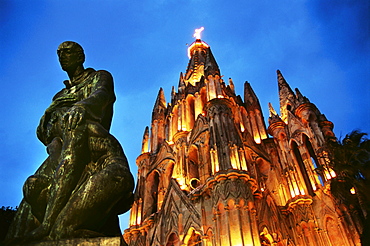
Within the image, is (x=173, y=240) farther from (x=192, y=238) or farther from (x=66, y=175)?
(x=66, y=175)

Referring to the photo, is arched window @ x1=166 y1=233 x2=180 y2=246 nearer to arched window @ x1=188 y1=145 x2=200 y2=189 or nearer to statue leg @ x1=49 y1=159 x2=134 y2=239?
arched window @ x1=188 y1=145 x2=200 y2=189

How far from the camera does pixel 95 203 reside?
10.6 feet

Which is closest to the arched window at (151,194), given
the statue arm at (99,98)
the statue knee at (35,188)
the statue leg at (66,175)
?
the statue arm at (99,98)

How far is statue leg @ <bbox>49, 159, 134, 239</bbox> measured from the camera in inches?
123

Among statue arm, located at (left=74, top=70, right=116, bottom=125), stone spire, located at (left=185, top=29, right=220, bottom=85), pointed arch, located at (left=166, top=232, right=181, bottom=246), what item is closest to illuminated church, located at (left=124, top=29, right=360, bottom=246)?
pointed arch, located at (left=166, top=232, right=181, bottom=246)

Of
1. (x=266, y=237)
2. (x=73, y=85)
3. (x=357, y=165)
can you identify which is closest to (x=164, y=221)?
(x=266, y=237)

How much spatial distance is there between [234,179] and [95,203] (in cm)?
1275

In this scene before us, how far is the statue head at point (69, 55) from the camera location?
4750 millimetres

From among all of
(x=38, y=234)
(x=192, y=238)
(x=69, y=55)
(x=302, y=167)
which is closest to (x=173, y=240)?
(x=192, y=238)

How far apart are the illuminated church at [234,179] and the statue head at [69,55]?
11.2m

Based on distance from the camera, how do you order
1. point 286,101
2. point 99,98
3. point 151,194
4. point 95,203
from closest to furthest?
1. point 95,203
2. point 99,98
3. point 151,194
4. point 286,101

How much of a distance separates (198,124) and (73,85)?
17.3 meters

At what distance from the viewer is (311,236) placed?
54.0 feet

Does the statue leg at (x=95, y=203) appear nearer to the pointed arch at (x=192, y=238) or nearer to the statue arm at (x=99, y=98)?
the statue arm at (x=99, y=98)
